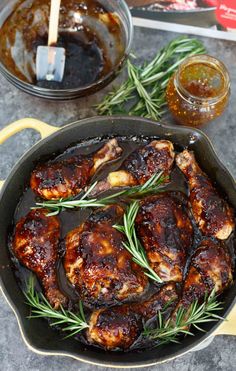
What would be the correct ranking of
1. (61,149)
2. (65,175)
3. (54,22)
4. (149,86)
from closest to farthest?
1. (65,175)
2. (61,149)
3. (54,22)
4. (149,86)

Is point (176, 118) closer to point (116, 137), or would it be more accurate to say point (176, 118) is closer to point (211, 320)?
point (116, 137)

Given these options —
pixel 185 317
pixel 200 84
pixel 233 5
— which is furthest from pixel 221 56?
pixel 185 317

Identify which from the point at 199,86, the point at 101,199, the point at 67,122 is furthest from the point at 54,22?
the point at 101,199

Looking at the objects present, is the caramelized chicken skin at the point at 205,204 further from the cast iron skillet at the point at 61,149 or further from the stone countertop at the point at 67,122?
the stone countertop at the point at 67,122

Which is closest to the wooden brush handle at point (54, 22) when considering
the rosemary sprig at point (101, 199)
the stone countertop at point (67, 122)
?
the stone countertop at point (67, 122)

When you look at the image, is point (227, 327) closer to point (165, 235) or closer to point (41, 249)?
point (165, 235)
